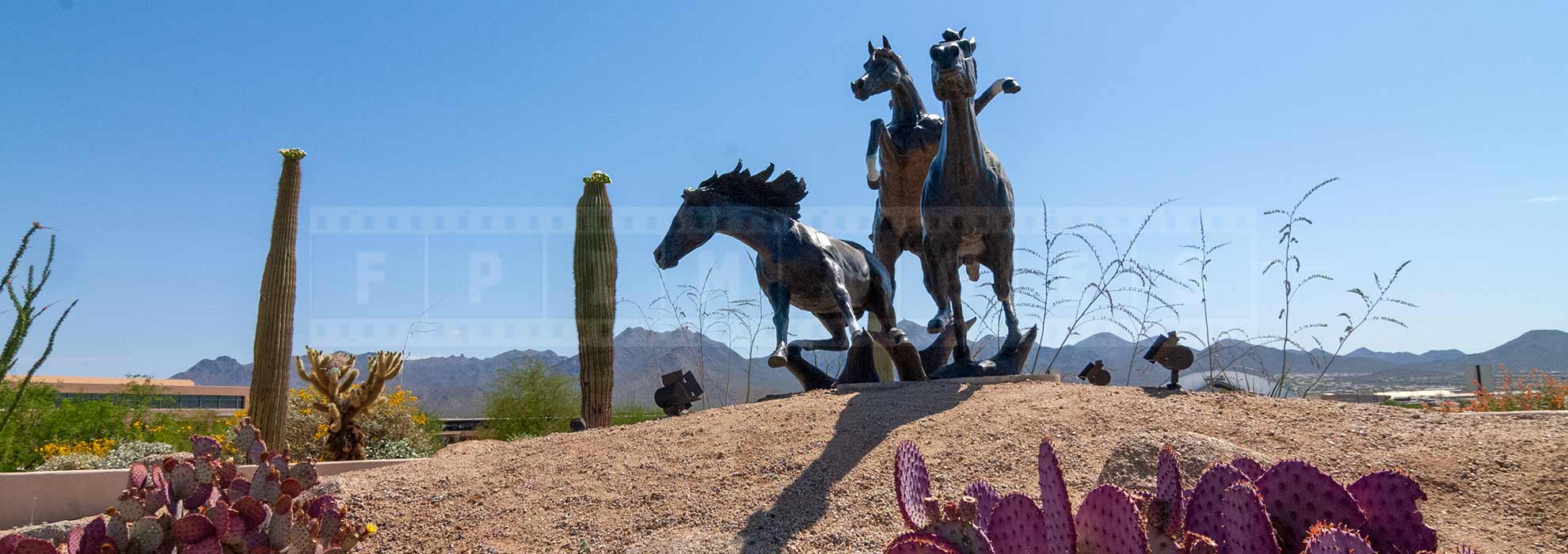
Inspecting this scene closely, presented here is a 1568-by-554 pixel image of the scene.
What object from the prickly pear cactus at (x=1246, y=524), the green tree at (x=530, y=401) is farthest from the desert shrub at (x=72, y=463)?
the prickly pear cactus at (x=1246, y=524)

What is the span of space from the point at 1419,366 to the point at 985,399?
44.8ft

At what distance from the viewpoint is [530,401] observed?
11414 millimetres

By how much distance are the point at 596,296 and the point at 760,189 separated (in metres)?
4.95

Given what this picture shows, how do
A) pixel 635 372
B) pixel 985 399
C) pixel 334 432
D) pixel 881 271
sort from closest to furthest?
pixel 985 399
pixel 881 271
pixel 334 432
pixel 635 372

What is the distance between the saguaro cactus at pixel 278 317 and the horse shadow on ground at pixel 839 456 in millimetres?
6303

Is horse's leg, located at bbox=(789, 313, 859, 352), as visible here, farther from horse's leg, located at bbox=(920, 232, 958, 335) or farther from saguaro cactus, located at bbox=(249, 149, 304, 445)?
saguaro cactus, located at bbox=(249, 149, 304, 445)

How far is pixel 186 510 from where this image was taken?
107 inches

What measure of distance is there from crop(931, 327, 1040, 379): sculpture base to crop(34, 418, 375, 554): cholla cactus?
3872 mm

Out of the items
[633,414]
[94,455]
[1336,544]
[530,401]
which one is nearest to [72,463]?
[94,455]

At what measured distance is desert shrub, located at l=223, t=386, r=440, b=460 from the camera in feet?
27.4

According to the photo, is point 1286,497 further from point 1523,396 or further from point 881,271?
point 1523,396

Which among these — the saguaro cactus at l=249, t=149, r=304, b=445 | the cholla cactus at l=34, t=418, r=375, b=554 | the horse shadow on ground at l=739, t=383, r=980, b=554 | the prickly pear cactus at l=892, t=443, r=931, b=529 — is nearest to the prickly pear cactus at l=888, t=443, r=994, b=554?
the prickly pear cactus at l=892, t=443, r=931, b=529

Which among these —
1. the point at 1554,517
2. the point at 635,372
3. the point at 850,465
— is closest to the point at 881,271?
the point at 850,465

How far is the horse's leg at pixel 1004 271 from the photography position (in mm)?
5848
